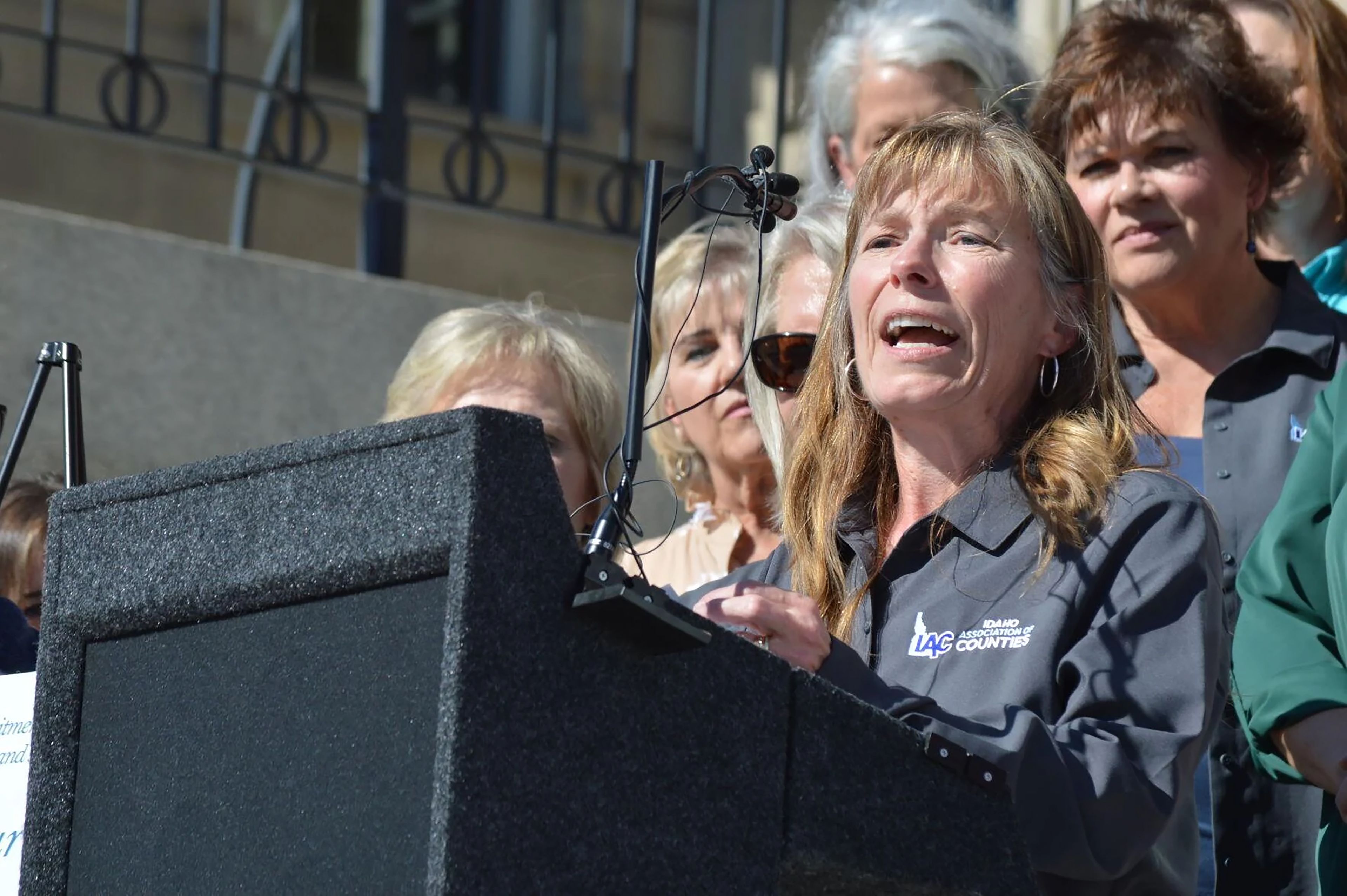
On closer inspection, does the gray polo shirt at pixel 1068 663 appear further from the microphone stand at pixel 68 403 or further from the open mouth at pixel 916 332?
the microphone stand at pixel 68 403

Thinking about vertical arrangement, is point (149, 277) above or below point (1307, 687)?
above

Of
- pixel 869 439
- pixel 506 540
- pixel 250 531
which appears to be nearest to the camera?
pixel 506 540

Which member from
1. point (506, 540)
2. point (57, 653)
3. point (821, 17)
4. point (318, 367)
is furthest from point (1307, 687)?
point (821, 17)

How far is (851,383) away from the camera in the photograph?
293cm

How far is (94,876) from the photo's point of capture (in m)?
1.85

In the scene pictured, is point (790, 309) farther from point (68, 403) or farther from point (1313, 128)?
point (68, 403)

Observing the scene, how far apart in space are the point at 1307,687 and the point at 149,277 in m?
3.24

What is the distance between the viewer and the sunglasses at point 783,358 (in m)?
3.43

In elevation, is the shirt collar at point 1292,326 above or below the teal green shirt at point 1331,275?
below

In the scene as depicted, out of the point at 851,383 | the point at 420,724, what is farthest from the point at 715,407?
the point at 420,724

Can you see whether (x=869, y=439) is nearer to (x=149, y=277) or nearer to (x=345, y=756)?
(x=345, y=756)

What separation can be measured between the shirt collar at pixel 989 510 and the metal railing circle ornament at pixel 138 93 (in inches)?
130

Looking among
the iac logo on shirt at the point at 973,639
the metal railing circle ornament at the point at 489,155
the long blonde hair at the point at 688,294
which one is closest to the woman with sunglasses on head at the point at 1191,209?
the long blonde hair at the point at 688,294

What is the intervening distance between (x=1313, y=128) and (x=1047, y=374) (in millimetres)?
1371
